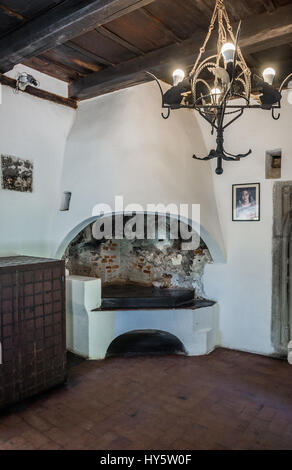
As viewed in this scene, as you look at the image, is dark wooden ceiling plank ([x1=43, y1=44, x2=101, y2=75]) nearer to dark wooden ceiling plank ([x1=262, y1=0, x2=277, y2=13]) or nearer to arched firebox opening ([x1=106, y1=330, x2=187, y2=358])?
dark wooden ceiling plank ([x1=262, y1=0, x2=277, y2=13])

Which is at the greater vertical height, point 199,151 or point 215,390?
point 199,151

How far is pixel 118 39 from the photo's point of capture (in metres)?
3.05

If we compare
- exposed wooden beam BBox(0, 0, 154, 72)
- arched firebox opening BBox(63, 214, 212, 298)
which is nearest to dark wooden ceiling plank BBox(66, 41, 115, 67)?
exposed wooden beam BBox(0, 0, 154, 72)

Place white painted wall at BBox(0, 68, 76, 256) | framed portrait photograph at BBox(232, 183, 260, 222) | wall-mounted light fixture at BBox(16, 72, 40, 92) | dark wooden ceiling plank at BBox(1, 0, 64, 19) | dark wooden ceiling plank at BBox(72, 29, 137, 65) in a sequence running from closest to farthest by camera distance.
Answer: dark wooden ceiling plank at BBox(1, 0, 64, 19) → dark wooden ceiling plank at BBox(72, 29, 137, 65) → wall-mounted light fixture at BBox(16, 72, 40, 92) → white painted wall at BBox(0, 68, 76, 256) → framed portrait photograph at BBox(232, 183, 260, 222)

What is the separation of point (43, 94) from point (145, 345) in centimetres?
340

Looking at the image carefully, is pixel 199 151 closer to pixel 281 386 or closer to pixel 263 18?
pixel 263 18

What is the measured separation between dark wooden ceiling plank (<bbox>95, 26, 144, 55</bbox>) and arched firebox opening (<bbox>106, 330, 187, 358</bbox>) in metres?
3.42

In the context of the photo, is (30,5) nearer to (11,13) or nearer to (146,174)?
(11,13)

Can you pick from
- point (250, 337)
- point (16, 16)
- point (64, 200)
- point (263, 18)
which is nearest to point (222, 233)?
point (250, 337)

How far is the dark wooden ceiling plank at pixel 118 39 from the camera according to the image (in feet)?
9.53

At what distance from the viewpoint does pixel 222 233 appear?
174 inches

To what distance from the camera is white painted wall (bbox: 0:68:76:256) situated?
3680 mm

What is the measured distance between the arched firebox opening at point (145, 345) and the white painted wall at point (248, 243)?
2.32ft
